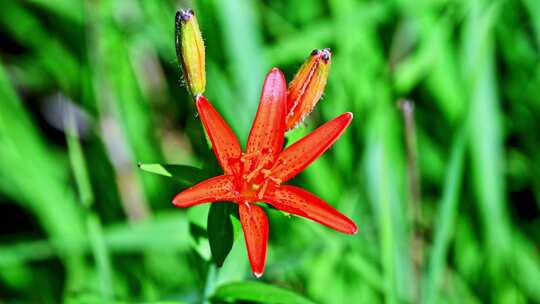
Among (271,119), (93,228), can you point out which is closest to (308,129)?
(93,228)

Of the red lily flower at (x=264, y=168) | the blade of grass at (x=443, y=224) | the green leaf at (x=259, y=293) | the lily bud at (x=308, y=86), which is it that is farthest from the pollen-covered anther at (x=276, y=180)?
the blade of grass at (x=443, y=224)

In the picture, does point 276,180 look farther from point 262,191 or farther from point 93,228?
point 93,228

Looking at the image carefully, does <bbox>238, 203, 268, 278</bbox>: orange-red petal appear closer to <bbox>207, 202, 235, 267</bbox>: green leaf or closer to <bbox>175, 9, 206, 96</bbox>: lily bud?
<bbox>207, 202, 235, 267</bbox>: green leaf

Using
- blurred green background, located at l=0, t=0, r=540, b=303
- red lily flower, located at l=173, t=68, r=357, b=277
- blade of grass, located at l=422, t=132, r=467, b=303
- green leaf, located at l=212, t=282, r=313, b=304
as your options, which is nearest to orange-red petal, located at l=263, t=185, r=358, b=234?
red lily flower, located at l=173, t=68, r=357, b=277

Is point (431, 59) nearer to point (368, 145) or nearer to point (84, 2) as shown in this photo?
point (368, 145)

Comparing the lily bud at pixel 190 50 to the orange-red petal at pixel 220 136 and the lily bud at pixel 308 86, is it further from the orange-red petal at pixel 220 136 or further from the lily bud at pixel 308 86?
the lily bud at pixel 308 86

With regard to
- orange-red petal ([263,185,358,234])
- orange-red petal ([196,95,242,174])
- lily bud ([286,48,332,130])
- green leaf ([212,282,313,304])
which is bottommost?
green leaf ([212,282,313,304])

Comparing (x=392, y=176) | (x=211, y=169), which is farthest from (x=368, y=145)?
(x=211, y=169)
